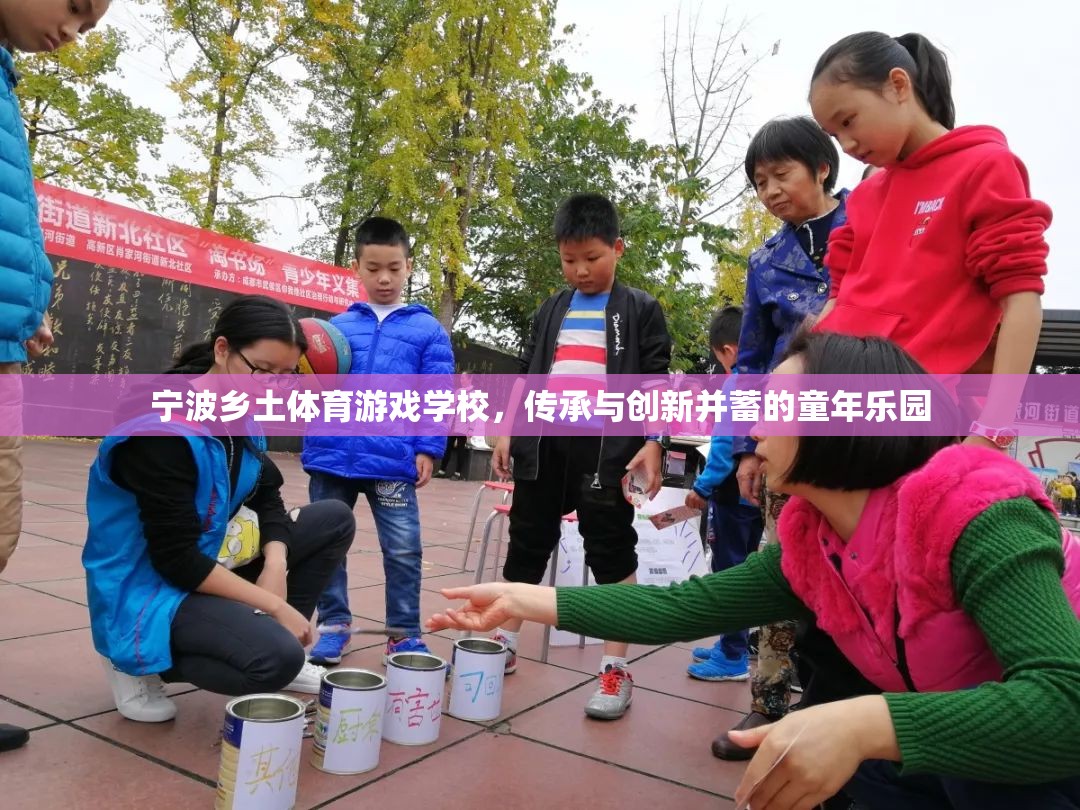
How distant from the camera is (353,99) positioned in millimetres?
11914

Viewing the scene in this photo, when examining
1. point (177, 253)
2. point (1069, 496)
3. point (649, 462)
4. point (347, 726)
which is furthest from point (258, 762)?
point (1069, 496)

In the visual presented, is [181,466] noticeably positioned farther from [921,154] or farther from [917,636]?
[921,154]

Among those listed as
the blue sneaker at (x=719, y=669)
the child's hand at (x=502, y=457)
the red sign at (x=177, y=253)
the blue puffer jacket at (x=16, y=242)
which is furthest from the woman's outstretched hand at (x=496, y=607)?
the red sign at (x=177, y=253)

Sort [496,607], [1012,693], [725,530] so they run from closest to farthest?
1. [1012,693]
2. [496,607]
3. [725,530]

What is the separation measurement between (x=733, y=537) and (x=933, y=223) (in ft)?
5.54

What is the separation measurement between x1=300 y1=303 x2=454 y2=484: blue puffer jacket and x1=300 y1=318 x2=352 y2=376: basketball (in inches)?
2.1

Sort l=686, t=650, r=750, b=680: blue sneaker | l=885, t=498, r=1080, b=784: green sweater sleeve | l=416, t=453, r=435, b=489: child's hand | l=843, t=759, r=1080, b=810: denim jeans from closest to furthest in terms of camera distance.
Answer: l=885, t=498, r=1080, b=784: green sweater sleeve < l=843, t=759, r=1080, b=810: denim jeans < l=416, t=453, r=435, b=489: child's hand < l=686, t=650, r=750, b=680: blue sneaker

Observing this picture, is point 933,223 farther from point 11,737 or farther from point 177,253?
point 177,253

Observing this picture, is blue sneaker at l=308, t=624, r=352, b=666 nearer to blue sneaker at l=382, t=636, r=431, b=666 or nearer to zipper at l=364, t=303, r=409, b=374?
blue sneaker at l=382, t=636, r=431, b=666

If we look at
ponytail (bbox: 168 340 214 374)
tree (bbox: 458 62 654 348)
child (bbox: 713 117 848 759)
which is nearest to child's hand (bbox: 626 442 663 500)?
child (bbox: 713 117 848 759)

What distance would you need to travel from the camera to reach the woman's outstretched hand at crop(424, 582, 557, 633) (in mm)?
1287

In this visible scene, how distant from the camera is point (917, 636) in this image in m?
1.08

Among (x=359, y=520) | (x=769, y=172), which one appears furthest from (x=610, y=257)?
(x=359, y=520)

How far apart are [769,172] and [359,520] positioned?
436cm
